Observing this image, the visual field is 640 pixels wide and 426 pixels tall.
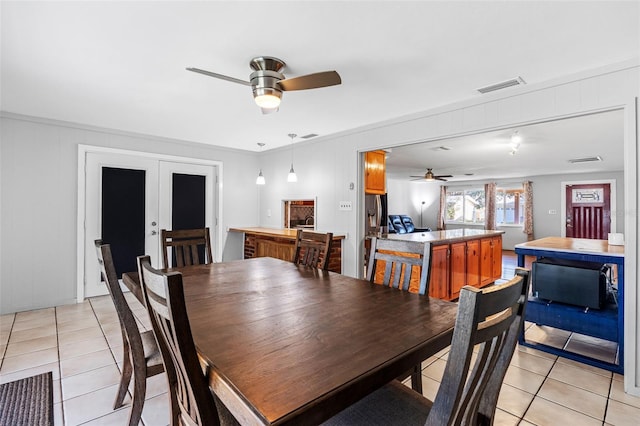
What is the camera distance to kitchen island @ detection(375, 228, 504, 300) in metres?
3.81

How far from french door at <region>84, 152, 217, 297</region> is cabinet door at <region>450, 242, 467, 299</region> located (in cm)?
390

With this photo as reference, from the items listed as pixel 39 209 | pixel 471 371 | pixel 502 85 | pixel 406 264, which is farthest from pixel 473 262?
A: pixel 39 209

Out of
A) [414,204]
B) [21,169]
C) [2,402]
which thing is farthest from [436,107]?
[414,204]

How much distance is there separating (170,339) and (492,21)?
88.8 inches

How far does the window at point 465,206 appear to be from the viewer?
1033 cm

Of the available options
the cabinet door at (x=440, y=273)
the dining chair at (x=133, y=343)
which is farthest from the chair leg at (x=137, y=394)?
the cabinet door at (x=440, y=273)

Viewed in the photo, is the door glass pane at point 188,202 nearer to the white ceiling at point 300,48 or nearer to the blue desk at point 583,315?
the white ceiling at point 300,48

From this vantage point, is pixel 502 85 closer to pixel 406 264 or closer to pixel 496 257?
pixel 406 264

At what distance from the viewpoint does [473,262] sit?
454 centimetres

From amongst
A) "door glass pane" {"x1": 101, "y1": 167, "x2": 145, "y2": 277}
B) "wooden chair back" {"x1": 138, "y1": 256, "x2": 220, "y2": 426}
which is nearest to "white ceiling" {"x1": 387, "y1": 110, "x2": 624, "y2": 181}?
"wooden chair back" {"x1": 138, "y1": 256, "x2": 220, "y2": 426}

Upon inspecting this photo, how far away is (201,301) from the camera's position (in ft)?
5.29

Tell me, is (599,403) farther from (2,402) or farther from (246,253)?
(246,253)

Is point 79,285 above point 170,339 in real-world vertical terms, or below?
below

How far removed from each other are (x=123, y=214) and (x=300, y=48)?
147 inches
